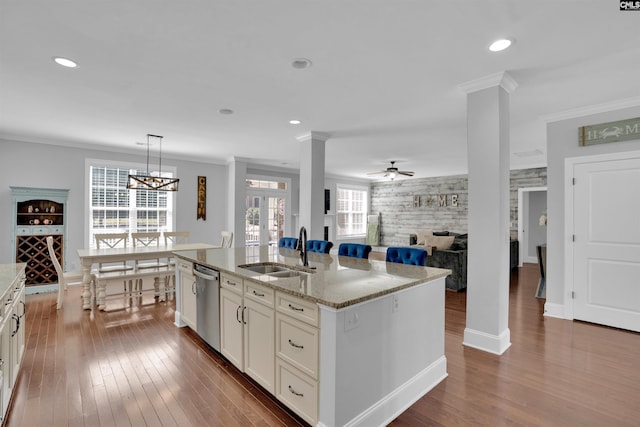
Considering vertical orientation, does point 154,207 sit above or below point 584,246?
above

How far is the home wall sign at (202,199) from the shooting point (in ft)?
23.9

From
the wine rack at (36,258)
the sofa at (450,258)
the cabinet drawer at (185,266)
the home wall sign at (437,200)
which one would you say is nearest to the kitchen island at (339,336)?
the cabinet drawer at (185,266)

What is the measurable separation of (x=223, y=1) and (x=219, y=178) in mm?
6038

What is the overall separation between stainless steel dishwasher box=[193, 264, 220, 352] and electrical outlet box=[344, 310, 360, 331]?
58.9 inches

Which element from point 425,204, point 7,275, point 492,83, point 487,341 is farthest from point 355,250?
point 425,204

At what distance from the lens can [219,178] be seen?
25.0ft

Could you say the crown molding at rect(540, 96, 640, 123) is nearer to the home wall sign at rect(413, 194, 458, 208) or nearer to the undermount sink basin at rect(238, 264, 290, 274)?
the undermount sink basin at rect(238, 264, 290, 274)

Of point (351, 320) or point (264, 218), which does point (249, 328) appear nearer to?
point (351, 320)

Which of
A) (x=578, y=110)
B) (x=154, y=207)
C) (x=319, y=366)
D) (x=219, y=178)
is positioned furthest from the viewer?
(x=219, y=178)

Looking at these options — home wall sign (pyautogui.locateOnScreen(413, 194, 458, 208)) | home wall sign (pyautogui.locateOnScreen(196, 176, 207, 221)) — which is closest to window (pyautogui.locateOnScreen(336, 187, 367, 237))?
home wall sign (pyautogui.locateOnScreen(413, 194, 458, 208))

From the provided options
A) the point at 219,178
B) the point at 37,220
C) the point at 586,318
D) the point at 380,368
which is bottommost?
the point at 586,318

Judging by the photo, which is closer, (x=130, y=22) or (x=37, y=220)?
(x=130, y=22)

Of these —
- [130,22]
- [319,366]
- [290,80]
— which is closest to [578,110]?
[290,80]

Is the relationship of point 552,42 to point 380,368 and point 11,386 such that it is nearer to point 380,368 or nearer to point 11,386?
point 380,368
